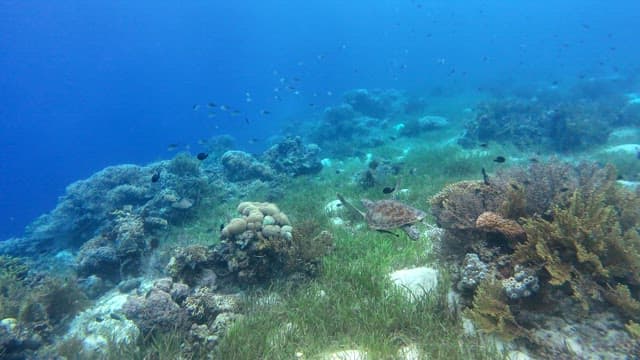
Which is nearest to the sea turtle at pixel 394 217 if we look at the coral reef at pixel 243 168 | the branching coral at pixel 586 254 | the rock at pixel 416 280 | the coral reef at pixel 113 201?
the rock at pixel 416 280

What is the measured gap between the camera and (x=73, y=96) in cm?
15700

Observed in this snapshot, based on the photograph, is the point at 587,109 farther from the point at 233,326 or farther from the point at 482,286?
the point at 233,326

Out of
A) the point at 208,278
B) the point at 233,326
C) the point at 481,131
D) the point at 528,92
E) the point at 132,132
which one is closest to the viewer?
the point at 233,326

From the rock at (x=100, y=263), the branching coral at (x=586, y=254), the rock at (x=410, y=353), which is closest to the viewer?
the rock at (x=410, y=353)

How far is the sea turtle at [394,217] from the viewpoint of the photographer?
315 inches

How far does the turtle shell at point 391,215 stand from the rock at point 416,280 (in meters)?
1.23

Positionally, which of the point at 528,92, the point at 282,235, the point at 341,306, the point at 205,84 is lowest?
the point at 528,92

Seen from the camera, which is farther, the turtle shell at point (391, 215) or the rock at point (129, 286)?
the rock at point (129, 286)

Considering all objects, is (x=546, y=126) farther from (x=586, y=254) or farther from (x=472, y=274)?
(x=472, y=274)

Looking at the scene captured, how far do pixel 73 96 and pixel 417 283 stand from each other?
190 m

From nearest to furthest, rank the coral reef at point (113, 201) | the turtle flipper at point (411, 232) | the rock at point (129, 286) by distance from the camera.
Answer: the turtle flipper at point (411, 232)
the rock at point (129, 286)
the coral reef at point (113, 201)

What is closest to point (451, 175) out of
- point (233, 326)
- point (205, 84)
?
point (233, 326)

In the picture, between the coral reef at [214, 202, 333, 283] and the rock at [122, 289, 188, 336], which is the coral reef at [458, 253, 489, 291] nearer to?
the coral reef at [214, 202, 333, 283]

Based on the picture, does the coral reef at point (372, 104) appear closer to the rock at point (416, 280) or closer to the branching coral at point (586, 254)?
the rock at point (416, 280)
